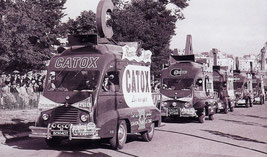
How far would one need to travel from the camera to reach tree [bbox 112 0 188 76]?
33125mm

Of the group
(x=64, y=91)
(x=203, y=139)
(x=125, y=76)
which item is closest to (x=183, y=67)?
(x=203, y=139)

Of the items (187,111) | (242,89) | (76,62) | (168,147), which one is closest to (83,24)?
(242,89)

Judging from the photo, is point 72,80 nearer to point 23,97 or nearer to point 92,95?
point 92,95

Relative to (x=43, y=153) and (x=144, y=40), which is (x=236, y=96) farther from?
(x=43, y=153)

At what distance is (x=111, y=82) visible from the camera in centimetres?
1145

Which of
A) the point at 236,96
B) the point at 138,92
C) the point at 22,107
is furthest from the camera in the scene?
the point at 236,96

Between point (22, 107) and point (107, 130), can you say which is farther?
point (22, 107)

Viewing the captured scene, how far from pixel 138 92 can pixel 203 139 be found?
2.94 metres

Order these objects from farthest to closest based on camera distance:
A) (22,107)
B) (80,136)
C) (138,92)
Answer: (22,107), (138,92), (80,136)

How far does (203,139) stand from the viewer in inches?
537

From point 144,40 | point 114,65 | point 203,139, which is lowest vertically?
point 203,139

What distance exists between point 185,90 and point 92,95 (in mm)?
10082

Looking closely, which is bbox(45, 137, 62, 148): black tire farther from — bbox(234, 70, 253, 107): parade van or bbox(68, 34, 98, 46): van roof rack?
bbox(234, 70, 253, 107): parade van

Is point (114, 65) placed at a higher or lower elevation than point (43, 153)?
higher
